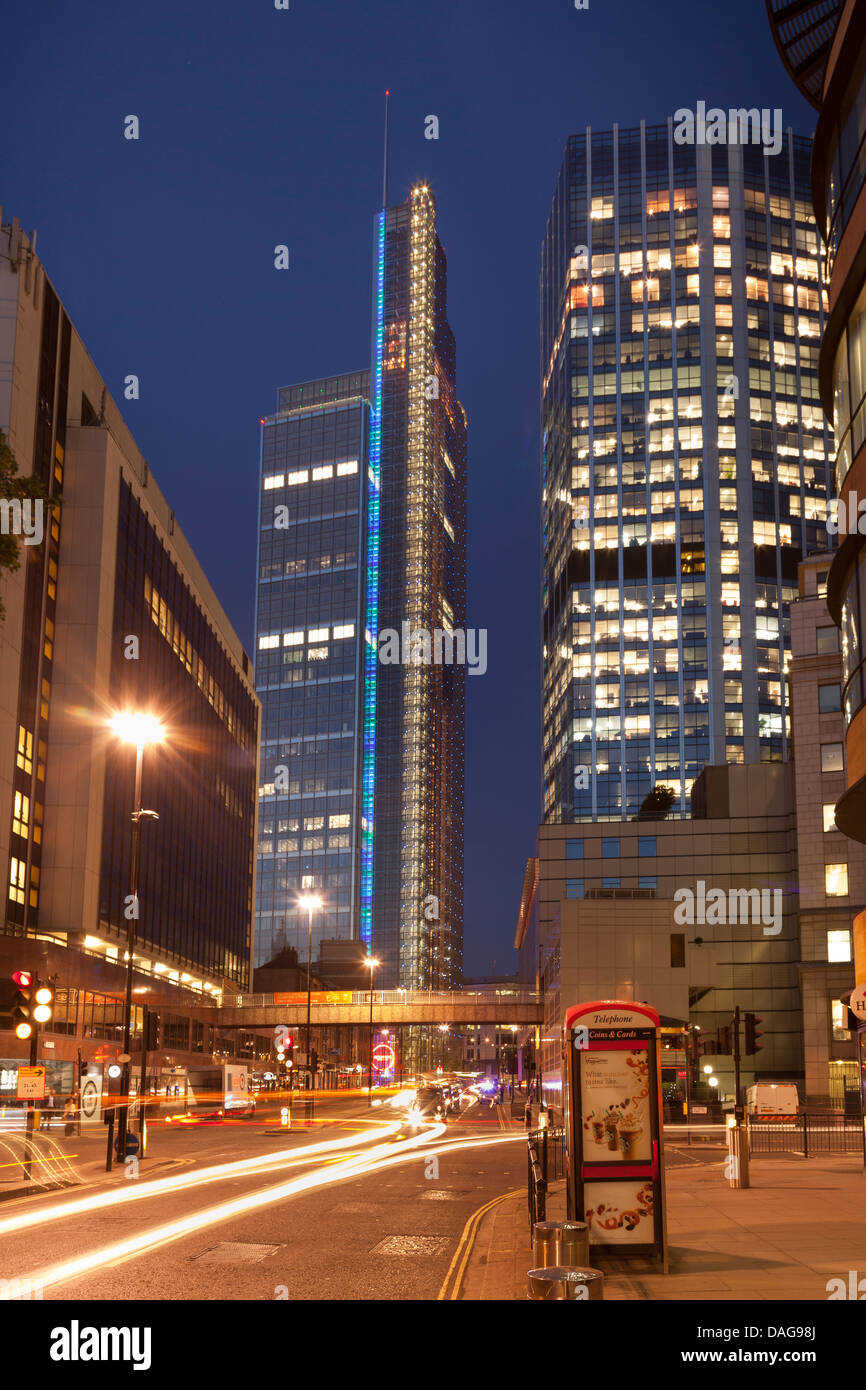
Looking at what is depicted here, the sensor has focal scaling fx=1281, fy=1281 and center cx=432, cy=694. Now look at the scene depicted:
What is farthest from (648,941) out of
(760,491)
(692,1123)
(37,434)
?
(760,491)

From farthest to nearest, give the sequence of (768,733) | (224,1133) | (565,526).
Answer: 1. (565,526)
2. (768,733)
3. (224,1133)

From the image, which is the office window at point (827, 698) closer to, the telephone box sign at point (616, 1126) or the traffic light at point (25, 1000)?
the traffic light at point (25, 1000)

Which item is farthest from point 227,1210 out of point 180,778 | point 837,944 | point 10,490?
point 180,778

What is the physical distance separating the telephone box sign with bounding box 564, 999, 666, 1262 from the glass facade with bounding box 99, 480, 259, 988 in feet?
218

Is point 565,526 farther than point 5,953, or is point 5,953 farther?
point 565,526

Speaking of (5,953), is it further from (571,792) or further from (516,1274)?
(571,792)

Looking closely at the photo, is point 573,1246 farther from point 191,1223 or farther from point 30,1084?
point 30,1084

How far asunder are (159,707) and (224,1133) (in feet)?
166

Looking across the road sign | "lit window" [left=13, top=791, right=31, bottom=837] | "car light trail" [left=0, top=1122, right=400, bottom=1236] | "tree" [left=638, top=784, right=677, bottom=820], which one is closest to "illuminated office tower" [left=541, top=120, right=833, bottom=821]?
"tree" [left=638, top=784, right=677, bottom=820]

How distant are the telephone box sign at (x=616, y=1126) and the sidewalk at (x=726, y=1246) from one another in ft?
1.59

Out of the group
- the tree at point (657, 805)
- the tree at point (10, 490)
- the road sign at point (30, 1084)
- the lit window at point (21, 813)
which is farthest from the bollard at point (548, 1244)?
the tree at point (657, 805)

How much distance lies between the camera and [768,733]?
14162cm

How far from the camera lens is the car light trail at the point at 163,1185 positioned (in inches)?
768

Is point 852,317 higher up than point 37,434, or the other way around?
point 37,434
